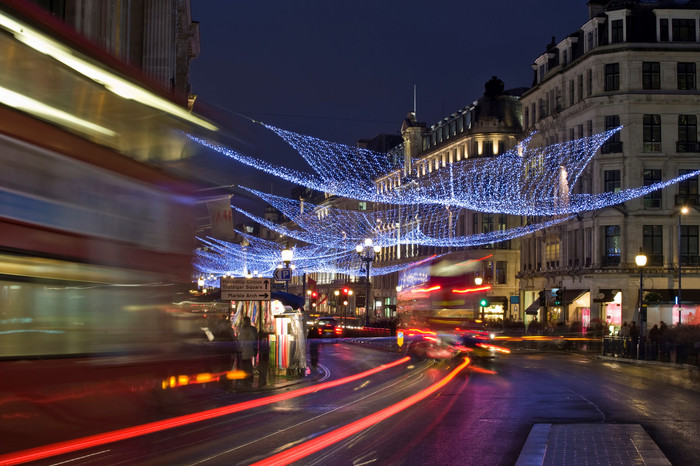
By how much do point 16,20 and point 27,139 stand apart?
3.60 feet

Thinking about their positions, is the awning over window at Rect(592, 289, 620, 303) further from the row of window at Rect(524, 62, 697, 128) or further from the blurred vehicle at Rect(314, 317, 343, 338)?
the blurred vehicle at Rect(314, 317, 343, 338)

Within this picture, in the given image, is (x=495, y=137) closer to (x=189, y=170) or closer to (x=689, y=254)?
(x=689, y=254)

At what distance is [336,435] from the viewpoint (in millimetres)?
14023

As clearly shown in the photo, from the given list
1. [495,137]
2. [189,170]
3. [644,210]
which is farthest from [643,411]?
[495,137]

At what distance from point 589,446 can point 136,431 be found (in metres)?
6.46

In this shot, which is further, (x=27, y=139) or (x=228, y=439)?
(x=228, y=439)

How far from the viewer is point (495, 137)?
84.6 m

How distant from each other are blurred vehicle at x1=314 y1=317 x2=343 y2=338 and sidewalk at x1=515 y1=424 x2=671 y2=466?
4293 centimetres

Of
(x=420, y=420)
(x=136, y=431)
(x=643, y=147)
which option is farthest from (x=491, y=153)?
(x=136, y=431)

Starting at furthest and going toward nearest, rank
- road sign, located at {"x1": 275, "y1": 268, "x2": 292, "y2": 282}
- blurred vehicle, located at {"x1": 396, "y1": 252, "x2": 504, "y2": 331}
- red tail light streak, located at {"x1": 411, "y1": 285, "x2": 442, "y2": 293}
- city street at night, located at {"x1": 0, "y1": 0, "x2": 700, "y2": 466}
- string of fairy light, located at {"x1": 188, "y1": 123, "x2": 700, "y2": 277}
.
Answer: string of fairy light, located at {"x1": 188, "y1": 123, "x2": 700, "y2": 277}, red tail light streak, located at {"x1": 411, "y1": 285, "x2": 442, "y2": 293}, blurred vehicle, located at {"x1": 396, "y1": 252, "x2": 504, "y2": 331}, road sign, located at {"x1": 275, "y1": 268, "x2": 292, "y2": 282}, city street at night, located at {"x1": 0, "y1": 0, "x2": 700, "y2": 466}

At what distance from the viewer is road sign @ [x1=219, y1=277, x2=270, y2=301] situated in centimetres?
2500

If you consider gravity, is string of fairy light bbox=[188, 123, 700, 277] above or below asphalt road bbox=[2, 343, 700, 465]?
above

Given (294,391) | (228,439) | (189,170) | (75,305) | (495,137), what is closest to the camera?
(75,305)

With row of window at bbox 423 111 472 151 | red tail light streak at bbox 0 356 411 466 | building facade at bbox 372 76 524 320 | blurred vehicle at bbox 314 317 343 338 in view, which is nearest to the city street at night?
red tail light streak at bbox 0 356 411 466
